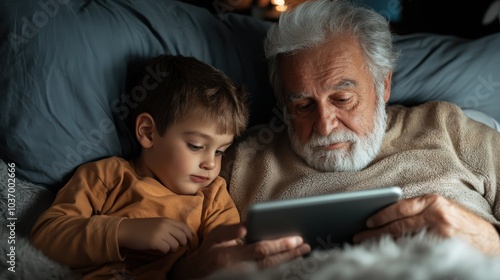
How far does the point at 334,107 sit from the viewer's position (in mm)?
1431

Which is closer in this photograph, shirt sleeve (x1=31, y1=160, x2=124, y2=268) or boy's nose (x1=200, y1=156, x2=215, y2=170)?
shirt sleeve (x1=31, y1=160, x2=124, y2=268)

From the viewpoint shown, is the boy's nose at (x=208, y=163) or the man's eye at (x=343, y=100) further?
the man's eye at (x=343, y=100)

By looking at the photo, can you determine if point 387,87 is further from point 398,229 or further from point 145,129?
point 145,129

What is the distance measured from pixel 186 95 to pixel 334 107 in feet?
1.34

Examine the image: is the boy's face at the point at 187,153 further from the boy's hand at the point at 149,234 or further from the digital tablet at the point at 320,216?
the digital tablet at the point at 320,216

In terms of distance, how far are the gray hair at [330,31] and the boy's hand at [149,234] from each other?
1.96 feet

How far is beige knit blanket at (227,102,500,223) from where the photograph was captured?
1389 millimetres

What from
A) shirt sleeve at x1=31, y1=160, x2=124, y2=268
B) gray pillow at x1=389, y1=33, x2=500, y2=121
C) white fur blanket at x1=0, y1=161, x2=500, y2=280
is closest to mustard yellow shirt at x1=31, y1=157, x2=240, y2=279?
shirt sleeve at x1=31, y1=160, x2=124, y2=268

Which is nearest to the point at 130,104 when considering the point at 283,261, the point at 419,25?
the point at 283,261

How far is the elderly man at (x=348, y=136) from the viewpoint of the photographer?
141cm

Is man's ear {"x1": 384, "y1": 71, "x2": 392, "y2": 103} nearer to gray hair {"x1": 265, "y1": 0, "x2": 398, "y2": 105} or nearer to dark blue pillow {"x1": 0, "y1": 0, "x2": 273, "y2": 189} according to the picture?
gray hair {"x1": 265, "y1": 0, "x2": 398, "y2": 105}

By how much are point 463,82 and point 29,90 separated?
1316 mm

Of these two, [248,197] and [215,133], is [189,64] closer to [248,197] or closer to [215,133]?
[215,133]
